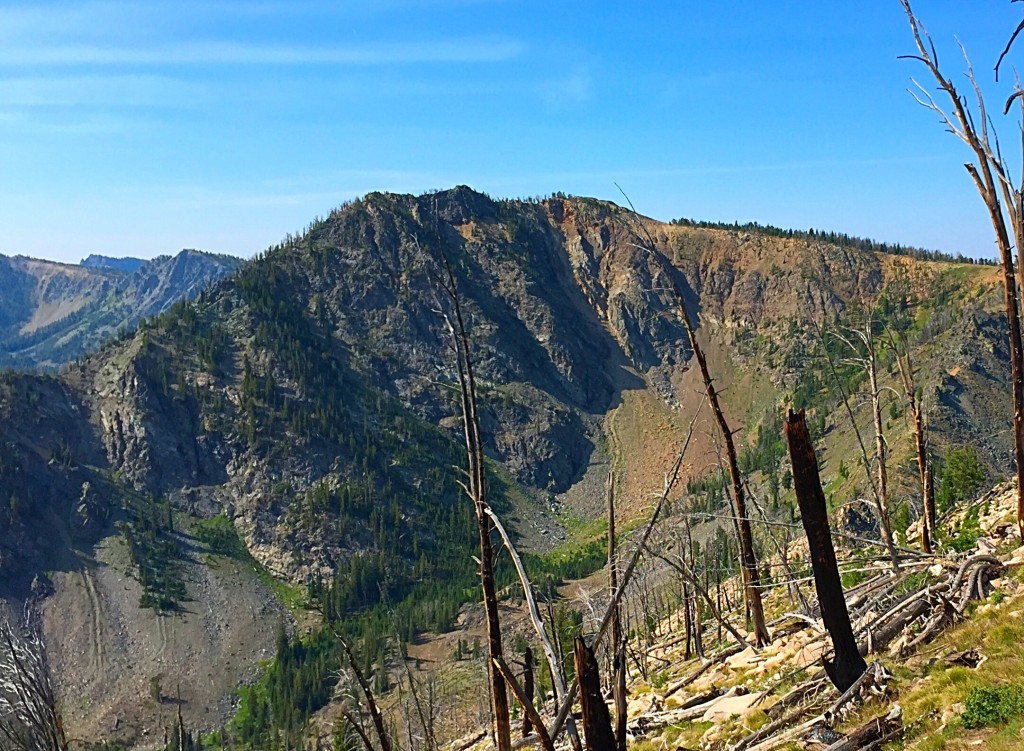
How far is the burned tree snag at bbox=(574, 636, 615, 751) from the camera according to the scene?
21.9 feet

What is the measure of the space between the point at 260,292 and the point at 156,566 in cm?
7825

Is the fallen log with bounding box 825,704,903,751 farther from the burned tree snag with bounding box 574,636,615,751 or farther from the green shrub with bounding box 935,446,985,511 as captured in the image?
the green shrub with bounding box 935,446,985,511

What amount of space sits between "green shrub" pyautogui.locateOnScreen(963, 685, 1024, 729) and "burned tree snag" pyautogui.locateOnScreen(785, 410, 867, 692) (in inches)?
64.2

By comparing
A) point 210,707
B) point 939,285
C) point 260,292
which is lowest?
point 210,707

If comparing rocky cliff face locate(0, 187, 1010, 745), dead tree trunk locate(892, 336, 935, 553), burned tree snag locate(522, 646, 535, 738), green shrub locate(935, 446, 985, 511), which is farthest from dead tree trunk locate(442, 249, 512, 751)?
rocky cliff face locate(0, 187, 1010, 745)

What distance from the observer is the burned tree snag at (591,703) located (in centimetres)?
669

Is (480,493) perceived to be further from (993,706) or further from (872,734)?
(993,706)

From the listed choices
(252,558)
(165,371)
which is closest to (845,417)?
(252,558)

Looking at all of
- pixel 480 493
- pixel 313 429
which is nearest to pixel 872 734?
pixel 480 493

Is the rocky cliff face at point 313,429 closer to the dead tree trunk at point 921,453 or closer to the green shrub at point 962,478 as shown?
the green shrub at point 962,478

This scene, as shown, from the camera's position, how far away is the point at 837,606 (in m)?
9.86

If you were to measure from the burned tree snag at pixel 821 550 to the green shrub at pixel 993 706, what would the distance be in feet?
5.35

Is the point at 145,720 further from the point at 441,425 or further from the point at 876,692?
the point at 876,692

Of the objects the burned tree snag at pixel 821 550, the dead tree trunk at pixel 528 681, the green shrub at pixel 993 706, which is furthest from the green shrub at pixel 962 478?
the green shrub at pixel 993 706
